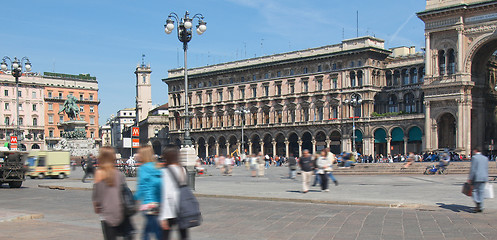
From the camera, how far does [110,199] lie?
7445mm

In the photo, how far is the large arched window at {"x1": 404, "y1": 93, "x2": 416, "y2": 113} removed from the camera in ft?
247

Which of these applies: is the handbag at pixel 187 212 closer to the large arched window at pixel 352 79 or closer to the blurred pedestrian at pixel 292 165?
the blurred pedestrian at pixel 292 165

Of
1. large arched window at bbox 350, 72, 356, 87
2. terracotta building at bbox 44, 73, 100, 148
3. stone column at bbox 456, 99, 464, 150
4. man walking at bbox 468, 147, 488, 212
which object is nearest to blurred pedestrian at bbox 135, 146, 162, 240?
man walking at bbox 468, 147, 488, 212

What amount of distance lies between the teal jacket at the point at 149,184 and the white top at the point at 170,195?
0.20 m

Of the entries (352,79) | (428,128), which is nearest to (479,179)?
(428,128)

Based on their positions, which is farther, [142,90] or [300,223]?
[142,90]

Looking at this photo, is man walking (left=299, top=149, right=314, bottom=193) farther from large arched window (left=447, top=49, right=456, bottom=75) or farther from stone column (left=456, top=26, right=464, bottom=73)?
large arched window (left=447, top=49, right=456, bottom=75)

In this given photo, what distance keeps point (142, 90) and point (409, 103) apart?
66683 millimetres

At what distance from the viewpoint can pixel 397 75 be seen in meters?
76.5

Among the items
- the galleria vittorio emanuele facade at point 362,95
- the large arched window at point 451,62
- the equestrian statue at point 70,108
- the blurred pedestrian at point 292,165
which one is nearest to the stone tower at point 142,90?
the galleria vittorio emanuele facade at point 362,95

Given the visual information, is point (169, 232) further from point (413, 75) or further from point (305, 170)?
point (413, 75)

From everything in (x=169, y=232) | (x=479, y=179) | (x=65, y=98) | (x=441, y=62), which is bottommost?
(x=169, y=232)

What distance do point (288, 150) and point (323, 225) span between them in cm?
7109

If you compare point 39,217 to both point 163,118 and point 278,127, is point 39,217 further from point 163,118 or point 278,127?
point 163,118
